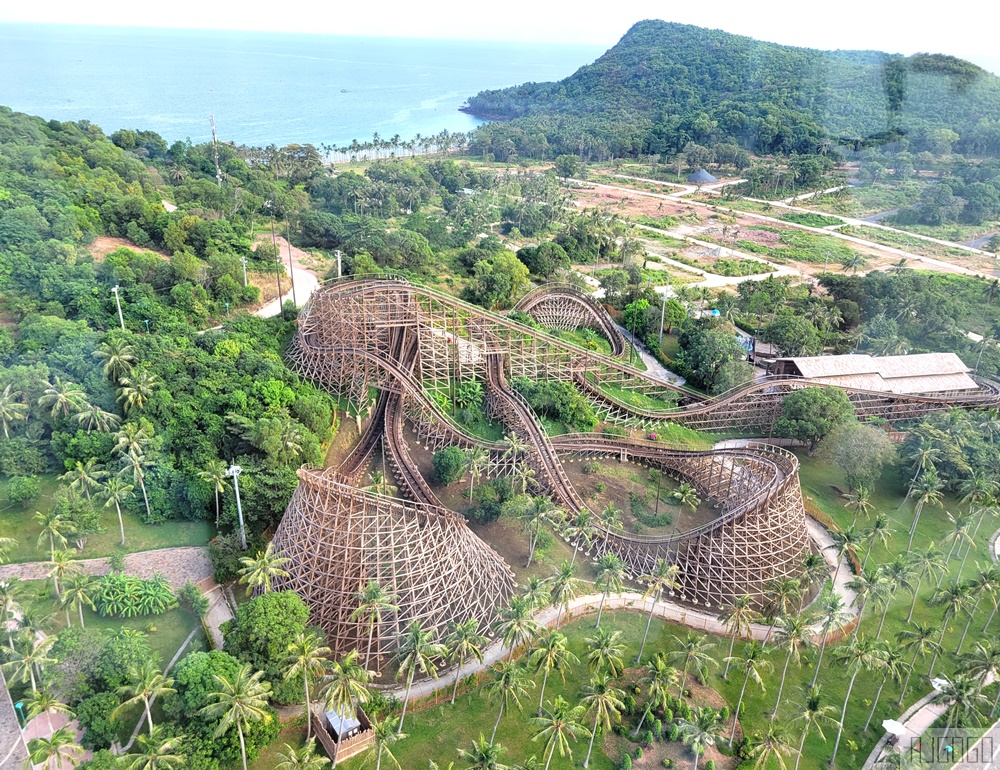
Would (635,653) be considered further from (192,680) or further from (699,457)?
(192,680)

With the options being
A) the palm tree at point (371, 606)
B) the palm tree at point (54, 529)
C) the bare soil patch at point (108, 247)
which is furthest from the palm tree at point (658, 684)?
the bare soil patch at point (108, 247)

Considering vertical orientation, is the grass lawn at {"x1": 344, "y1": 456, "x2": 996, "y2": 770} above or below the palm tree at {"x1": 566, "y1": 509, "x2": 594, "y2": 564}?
below

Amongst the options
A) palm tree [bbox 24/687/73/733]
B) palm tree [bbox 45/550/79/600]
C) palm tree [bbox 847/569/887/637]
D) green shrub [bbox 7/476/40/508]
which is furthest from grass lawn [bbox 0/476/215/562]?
palm tree [bbox 847/569/887/637]

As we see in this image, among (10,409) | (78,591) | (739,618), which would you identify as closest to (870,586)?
(739,618)

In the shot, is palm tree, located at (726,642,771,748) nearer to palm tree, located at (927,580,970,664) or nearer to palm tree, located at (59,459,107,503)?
palm tree, located at (927,580,970,664)

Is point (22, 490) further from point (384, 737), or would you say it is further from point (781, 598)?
point (781, 598)

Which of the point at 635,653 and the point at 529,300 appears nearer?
the point at 635,653

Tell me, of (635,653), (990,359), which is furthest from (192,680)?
(990,359)
